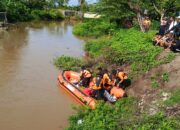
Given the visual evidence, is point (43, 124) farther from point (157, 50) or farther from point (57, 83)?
point (157, 50)

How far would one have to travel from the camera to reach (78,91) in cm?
1346

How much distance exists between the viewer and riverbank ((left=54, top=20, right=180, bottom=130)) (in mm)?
9781

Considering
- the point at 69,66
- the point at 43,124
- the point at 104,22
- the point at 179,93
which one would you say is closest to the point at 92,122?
the point at 43,124

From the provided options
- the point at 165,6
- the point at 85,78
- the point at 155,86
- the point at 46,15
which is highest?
the point at 165,6

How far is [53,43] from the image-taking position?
27.1 m

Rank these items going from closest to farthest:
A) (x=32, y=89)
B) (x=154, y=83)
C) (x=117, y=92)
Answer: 1. (x=117, y=92)
2. (x=154, y=83)
3. (x=32, y=89)

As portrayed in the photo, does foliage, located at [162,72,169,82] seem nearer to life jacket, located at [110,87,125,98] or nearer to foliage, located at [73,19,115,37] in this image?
life jacket, located at [110,87,125,98]

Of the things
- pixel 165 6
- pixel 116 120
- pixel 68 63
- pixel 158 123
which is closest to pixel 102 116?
pixel 116 120

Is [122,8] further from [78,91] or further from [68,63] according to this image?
[78,91]

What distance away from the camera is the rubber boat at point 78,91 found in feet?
40.6

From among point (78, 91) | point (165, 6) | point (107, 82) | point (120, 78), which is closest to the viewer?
point (107, 82)

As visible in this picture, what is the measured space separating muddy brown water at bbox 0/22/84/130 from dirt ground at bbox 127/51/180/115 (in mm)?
2430

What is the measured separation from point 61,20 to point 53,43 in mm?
26523

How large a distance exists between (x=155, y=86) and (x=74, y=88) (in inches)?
121
